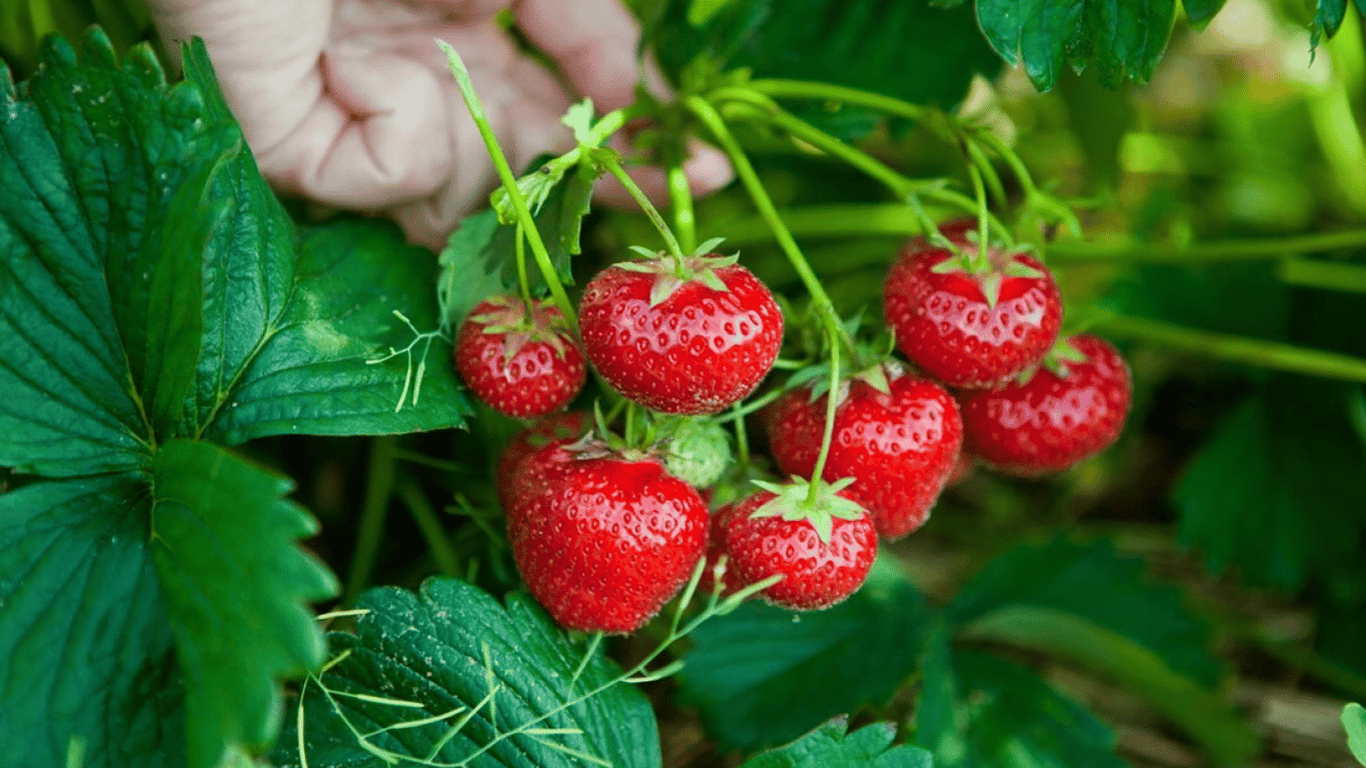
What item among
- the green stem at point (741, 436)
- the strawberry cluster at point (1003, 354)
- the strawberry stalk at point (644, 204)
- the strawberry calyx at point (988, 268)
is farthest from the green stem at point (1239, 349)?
the strawberry stalk at point (644, 204)

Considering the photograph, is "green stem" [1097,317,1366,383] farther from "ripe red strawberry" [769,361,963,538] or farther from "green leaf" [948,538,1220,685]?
"ripe red strawberry" [769,361,963,538]

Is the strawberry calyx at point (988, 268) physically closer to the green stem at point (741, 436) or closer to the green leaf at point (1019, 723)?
the green stem at point (741, 436)

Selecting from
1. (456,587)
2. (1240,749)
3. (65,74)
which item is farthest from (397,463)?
(1240,749)

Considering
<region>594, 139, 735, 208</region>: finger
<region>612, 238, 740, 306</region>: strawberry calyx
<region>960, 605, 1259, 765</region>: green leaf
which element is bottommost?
<region>960, 605, 1259, 765</region>: green leaf

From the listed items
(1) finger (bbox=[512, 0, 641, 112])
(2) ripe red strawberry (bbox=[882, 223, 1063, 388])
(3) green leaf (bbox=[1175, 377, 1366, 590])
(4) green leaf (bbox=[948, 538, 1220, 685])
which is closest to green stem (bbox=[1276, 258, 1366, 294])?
(3) green leaf (bbox=[1175, 377, 1366, 590])

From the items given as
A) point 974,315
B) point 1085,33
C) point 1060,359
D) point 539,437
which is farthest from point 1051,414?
point 539,437

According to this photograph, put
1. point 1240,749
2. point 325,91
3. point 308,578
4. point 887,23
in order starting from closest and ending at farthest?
point 308,578, point 325,91, point 887,23, point 1240,749

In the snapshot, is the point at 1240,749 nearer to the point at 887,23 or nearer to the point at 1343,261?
the point at 1343,261
